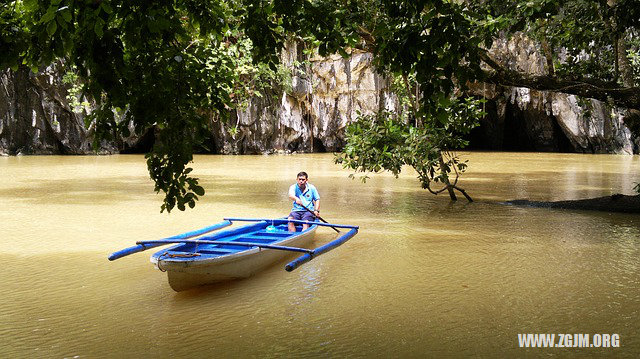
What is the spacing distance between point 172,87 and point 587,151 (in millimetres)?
30413

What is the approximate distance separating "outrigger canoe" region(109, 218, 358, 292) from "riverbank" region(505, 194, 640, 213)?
18.1 ft

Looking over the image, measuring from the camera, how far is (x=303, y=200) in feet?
27.9

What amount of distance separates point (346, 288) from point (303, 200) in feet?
9.70

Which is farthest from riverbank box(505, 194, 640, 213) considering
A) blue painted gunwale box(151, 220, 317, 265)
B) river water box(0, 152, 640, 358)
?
blue painted gunwale box(151, 220, 317, 265)

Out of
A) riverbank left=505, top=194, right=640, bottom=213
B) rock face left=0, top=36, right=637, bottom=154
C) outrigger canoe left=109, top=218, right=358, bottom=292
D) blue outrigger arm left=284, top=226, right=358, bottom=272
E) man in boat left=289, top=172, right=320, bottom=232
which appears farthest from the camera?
rock face left=0, top=36, right=637, bottom=154

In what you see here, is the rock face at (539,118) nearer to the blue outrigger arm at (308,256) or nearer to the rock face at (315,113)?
the rock face at (315,113)

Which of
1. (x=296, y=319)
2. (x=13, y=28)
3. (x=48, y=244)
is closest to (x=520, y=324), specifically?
(x=296, y=319)

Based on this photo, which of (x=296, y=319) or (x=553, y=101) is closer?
(x=296, y=319)

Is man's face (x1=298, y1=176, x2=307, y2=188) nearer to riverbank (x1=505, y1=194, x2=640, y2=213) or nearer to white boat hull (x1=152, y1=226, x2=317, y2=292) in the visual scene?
white boat hull (x1=152, y1=226, x2=317, y2=292)

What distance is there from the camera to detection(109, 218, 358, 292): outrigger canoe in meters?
5.25

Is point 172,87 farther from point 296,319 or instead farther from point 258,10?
point 296,319

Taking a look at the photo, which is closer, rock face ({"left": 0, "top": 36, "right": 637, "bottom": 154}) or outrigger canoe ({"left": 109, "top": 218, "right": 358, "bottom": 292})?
outrigger canoe ({"left": 109, "top": 218, "right": 358, "bottom": 292})

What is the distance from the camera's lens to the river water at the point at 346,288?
4.24 m

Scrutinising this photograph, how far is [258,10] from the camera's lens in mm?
3594
